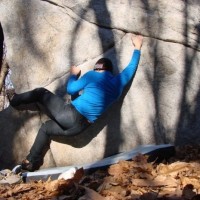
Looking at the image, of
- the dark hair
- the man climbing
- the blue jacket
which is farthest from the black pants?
the dark hair

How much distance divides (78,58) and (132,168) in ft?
8.70

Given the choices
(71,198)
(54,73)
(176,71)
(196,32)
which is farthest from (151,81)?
(71,198)

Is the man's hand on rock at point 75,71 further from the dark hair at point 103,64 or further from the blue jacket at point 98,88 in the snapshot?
the dark hair at point 103,64

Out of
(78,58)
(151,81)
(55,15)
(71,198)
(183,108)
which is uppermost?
(55,15)

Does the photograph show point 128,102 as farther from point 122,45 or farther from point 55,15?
point 55,15

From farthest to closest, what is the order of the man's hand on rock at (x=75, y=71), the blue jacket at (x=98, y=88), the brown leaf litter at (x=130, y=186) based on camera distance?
the man's hand on rock at (x=75, y=71), the blue jacket at (x=98, y=88), the brown leaf litter at (x=130, y=186)

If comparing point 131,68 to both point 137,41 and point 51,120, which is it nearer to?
point 137,41

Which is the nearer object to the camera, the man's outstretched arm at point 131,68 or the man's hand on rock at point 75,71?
the man's outstretched arm at point 131,68

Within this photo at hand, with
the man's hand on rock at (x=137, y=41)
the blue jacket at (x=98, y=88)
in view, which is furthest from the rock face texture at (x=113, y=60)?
the blue jacket at (x=98, y=88)

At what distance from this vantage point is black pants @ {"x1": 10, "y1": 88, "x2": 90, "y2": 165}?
17.8 ft

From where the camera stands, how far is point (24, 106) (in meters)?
5.91

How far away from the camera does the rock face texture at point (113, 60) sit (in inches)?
215

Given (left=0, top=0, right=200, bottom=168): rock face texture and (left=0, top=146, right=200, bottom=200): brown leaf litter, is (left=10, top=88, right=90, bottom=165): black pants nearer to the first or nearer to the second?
(left=0, top=0, right=200, bottom=168): rock face texture

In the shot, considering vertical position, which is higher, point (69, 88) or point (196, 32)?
point (196, 32)
